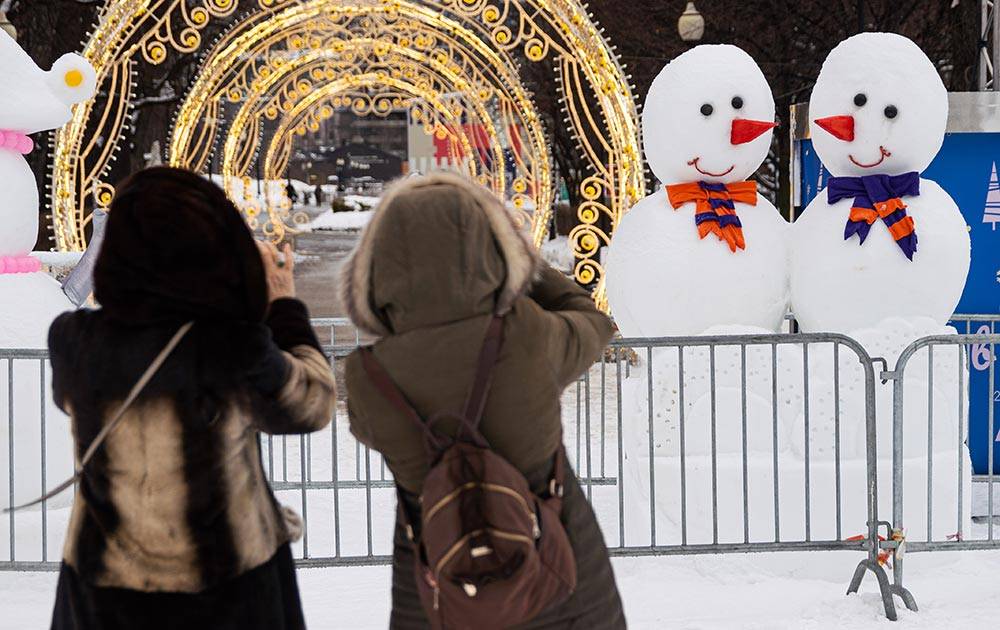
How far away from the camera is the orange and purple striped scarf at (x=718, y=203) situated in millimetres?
6844

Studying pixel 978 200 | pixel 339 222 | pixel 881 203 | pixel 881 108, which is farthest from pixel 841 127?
pixel 339 222

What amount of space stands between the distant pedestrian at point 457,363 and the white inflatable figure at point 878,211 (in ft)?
11.9

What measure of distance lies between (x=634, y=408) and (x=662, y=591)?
0.98 m

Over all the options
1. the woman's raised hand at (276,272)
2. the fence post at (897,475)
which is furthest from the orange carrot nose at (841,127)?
the woman's raised hand at (276,272)

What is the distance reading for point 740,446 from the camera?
6660mm

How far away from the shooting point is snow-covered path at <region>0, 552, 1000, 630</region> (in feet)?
19.1

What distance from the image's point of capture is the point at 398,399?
10.8 ft

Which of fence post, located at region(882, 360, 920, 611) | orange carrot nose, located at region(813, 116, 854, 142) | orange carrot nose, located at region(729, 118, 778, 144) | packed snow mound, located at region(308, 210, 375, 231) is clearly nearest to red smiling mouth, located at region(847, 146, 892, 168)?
orange carrot nose, located at region(813, 116, 854, 142)

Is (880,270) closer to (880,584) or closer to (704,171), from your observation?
(704,171)

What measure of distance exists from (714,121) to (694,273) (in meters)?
0.79

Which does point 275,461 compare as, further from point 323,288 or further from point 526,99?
point 323,288

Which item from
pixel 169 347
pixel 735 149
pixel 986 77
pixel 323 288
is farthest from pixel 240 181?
pixel 169 347

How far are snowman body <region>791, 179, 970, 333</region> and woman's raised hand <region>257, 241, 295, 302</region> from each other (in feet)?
12.0

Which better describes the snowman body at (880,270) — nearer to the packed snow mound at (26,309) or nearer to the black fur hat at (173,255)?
the packed snow mound at (26,309)
